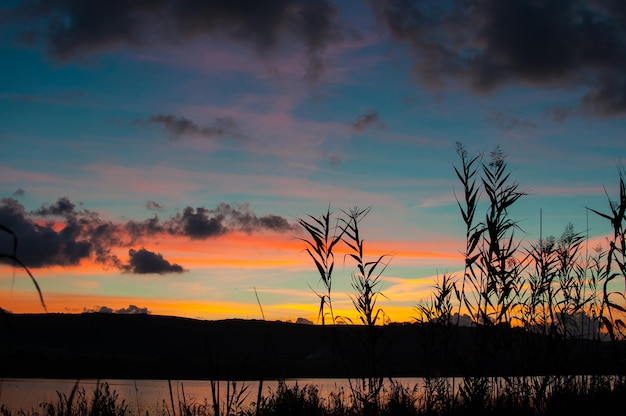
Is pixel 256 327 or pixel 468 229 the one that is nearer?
pixel 468 229

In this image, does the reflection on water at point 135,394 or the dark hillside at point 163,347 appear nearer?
the reflection on water at point 135,394

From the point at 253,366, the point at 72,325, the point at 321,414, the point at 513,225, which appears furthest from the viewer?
the point at 72,325

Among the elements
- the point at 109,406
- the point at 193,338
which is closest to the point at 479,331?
the point at 109,406

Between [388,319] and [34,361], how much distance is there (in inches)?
2936

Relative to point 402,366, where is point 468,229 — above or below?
above

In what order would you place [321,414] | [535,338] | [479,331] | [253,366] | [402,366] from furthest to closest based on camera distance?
[402,366] → [253,366] → [321,414] → [535,338] → [479,331]

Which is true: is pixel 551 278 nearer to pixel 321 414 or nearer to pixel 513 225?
pixel 513 225

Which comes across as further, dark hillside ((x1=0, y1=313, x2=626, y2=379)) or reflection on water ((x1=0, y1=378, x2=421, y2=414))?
dark hillside ((x1=0, y1=313, x2=626, y2=379))

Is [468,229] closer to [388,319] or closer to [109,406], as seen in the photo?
[388,319]

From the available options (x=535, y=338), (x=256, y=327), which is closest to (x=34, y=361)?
(x=256, y=327)

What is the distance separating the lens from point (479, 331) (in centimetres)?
702

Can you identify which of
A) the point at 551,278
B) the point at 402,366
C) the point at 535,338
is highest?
the point at 551,278

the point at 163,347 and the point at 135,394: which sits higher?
the point at 135,394

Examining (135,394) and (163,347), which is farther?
(163,347)
